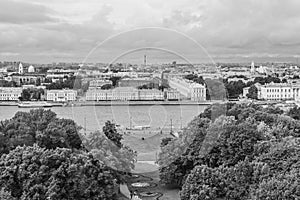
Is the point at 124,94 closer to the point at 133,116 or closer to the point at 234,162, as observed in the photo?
the point at 133,116

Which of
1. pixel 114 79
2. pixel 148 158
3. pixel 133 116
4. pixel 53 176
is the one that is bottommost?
pixel 148 158

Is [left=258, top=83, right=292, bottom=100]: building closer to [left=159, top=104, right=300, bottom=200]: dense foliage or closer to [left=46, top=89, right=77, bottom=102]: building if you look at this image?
[left=46, top=89, right=77, bottom=102]: building

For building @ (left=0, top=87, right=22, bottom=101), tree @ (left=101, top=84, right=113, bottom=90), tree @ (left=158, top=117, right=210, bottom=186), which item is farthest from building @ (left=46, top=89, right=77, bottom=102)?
tree @ (left=158, top=117, right=210, bottom=186)

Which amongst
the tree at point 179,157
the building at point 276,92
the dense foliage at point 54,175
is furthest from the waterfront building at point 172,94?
the building at point 276,92

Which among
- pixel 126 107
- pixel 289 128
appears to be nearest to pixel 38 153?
pixel 289 128

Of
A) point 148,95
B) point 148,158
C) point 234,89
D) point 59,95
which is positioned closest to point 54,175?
point 148,158

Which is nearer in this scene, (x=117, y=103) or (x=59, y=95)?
(x=117, y=103)

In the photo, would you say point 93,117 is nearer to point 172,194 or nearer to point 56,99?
point 172,194
